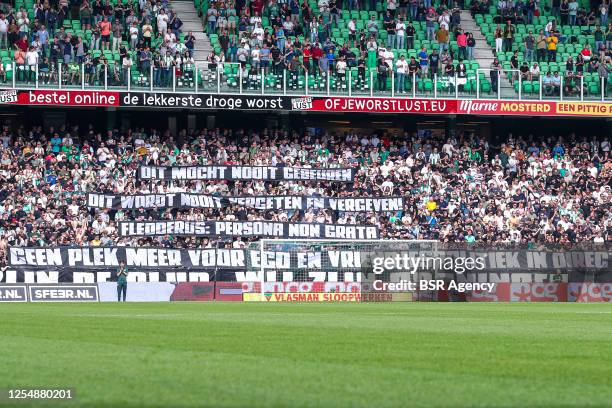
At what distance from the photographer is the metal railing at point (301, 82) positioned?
49625 mm

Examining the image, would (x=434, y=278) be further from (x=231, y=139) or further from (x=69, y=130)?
(x=69, y=130)

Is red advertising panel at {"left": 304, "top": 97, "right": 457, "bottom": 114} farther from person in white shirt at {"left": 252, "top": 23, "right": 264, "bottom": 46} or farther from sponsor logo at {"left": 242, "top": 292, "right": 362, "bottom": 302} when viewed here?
sponsor logo at {"left": 242, "top": 292, "right": 362, "bottom": 302}

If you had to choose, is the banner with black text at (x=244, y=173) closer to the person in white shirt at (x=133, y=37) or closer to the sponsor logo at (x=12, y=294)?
the person in white shirt at (x=133, y=37)

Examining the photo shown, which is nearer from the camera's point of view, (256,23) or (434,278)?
(434,278)

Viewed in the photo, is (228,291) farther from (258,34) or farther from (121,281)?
(258,34)

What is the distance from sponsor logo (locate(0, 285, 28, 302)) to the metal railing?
1052 cm

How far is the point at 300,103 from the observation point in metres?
52.3

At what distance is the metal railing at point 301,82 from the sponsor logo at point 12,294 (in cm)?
1052

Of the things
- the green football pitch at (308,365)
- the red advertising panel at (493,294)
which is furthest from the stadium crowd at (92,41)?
the green football pitch at (308,365)

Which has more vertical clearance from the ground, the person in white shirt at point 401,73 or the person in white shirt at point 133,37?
the person in white shirt at point 133,37

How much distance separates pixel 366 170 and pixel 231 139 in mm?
6425

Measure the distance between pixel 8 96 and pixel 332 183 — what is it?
1387 centimetres

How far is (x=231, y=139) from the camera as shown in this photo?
54.8 meters

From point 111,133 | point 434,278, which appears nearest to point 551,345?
point 434,278
